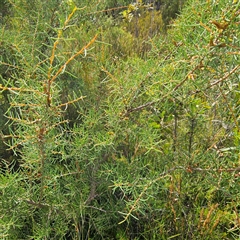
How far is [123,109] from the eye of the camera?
3.94 ft

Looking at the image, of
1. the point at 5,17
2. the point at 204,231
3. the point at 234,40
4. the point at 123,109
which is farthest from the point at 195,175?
the point at 5,17

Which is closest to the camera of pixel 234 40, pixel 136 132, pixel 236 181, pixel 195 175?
pixel 234 40

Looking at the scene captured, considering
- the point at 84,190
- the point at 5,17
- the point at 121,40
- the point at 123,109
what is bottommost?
the point at 121,40

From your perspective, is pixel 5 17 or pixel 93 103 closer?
pixel 93 103

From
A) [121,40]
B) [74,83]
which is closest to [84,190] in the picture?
[74,83]

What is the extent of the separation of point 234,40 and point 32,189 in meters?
0.90

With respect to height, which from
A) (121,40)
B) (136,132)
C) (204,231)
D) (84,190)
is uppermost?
(136,132)

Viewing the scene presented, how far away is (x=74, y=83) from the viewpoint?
6.07 feet

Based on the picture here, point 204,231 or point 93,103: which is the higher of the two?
point 93,103

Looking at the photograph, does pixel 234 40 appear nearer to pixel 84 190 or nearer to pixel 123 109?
pixel 123 109

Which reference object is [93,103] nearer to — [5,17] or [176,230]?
[176,230]

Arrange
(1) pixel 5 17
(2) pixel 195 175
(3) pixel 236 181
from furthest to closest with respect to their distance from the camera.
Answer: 1. (1) pixel 5 17
2. (2) pixel 195 175
3. (3) pixel 236 181

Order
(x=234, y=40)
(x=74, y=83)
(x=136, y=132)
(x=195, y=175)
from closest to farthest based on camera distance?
(x=234, y=40) < (x=136, y=132) < (x=195, y=175) < (x=74, y=83)

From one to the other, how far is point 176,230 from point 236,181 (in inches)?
18.9
